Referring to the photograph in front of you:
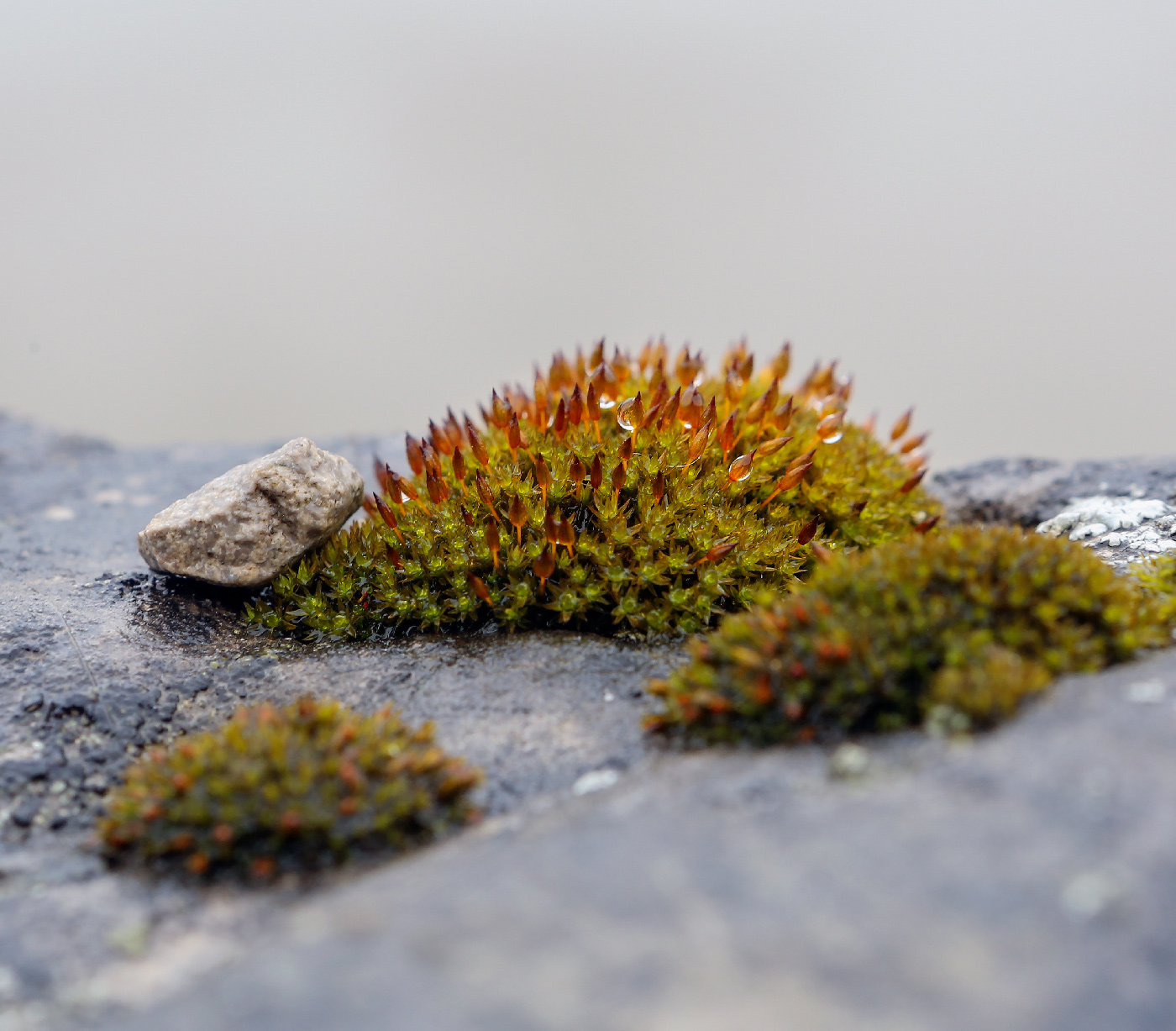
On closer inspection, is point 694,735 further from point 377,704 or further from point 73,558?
point 73,558

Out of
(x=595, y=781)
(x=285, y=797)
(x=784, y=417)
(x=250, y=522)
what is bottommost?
(x=595, y=781)

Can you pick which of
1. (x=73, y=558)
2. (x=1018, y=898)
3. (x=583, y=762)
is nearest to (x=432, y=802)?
(x=583, y=762)

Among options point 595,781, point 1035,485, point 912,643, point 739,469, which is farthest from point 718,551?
point 1035,485

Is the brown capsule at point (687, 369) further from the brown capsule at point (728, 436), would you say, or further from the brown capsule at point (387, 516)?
the brown capsule at point (387, 516)

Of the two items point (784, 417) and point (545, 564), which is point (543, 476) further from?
Result: point (784, 417)

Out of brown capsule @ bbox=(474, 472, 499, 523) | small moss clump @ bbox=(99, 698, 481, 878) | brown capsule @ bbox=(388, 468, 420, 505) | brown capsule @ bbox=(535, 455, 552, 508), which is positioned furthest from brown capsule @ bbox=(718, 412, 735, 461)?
small moss clump @ bbox=(99, 698, 481, 878)

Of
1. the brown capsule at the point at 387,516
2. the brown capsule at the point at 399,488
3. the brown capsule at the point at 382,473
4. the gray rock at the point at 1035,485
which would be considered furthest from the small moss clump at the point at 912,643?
the gray rock at the point at 1035,485

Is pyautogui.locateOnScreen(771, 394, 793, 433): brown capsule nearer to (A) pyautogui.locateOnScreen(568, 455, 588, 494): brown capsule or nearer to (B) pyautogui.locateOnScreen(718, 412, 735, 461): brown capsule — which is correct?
(B) pyautogui.locateOnScreen(718, 412, 735, 461): brown capsule
